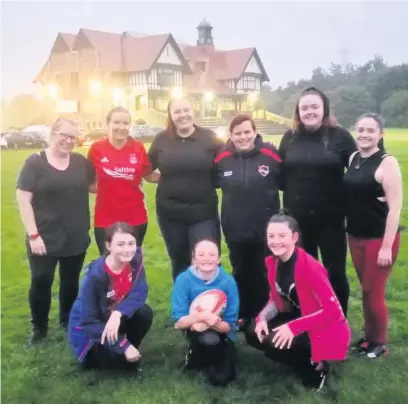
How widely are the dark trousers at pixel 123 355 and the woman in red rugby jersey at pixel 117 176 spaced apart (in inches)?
26.2

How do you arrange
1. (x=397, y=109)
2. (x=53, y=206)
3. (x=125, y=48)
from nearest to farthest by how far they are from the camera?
(x=53, y=206)
(x=397, y=109)
(x=125, y=48)

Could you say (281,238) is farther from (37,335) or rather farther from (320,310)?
(37,335)

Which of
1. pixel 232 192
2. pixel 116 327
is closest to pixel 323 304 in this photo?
pixel 232 192

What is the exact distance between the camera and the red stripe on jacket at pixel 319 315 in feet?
9.18

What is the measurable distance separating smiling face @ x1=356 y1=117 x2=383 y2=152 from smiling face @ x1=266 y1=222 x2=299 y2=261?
71 centimetres

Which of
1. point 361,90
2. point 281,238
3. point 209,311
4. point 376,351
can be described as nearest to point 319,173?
point 281,238

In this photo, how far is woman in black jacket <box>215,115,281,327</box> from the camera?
3354mm

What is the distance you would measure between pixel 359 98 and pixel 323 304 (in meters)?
19.7

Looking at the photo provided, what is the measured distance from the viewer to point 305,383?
2955mm

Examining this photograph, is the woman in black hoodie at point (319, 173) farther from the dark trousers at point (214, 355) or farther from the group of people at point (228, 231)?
the dark trousers at point (214, 355)

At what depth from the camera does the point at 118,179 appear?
12.1ft

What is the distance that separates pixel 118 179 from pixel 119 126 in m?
0.39

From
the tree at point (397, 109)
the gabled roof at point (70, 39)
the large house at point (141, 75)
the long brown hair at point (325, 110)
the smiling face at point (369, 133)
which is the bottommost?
the smiling face at point (369, 133)

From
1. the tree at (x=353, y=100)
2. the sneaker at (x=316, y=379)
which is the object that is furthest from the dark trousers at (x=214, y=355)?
the tree at (x=353, y=100)
